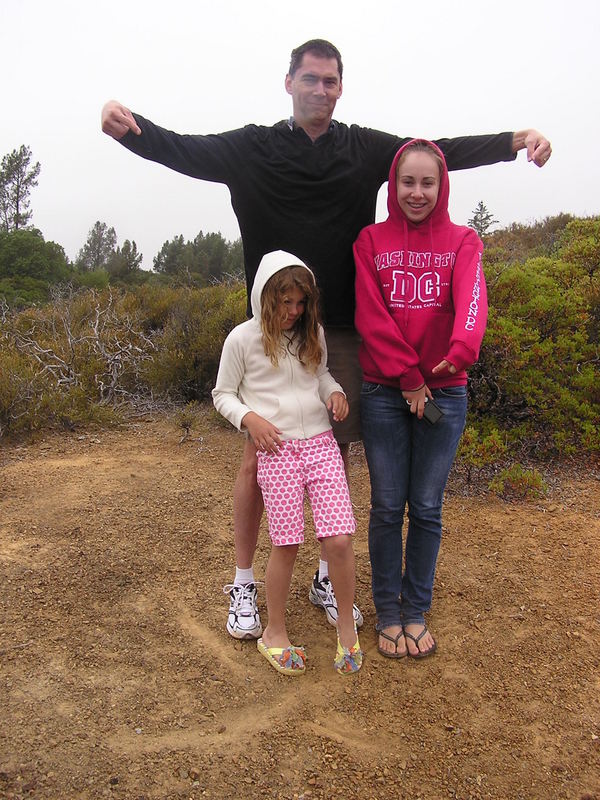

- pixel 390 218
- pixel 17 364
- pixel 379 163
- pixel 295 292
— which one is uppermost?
pixel 379 163

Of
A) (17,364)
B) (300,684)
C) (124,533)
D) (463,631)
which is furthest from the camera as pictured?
(17,364)

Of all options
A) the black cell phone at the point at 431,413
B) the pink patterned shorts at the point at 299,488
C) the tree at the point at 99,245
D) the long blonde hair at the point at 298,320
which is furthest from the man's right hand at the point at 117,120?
the tree at the point at 99,245

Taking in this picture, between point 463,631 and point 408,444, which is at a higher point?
point 408,444

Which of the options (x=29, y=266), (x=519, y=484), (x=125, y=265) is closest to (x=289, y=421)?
(x=519, y=484)

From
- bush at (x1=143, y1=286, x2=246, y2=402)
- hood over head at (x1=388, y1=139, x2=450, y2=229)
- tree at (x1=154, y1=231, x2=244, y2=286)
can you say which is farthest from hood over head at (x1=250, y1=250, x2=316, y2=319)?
tree at (x1=154, y1=231, x2=244, y2=286)

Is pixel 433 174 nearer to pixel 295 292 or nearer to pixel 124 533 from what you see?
pixel 295 292

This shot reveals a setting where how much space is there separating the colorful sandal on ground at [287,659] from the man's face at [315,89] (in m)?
1.89

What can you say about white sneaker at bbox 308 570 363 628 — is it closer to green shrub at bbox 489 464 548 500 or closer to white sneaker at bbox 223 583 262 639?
white sneaker at bbox 223 583 262 639

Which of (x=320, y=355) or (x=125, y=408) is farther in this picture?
(x=125, y=408)

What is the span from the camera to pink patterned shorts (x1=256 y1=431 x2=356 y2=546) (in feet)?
7.90

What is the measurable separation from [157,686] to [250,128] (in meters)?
2.01

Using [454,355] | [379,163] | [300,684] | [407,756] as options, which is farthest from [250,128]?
[407,756]

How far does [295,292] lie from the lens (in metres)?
2.38

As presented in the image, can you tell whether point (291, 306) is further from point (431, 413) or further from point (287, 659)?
point (287, 659)
